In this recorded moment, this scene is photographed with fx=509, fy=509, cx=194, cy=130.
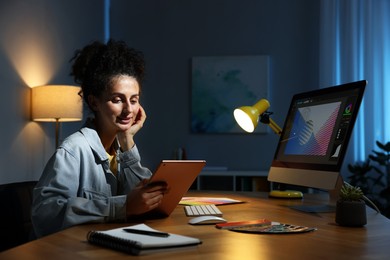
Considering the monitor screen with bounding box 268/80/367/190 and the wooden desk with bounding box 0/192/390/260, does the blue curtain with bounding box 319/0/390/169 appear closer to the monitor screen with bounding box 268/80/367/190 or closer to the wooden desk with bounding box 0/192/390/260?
the monitor screen with bounding box 268/80/367/190

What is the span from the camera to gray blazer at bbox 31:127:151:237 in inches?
56.4

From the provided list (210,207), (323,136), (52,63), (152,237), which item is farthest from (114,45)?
(52,63)

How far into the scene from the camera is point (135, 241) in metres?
1.03

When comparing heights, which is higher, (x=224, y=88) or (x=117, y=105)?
(x=224, y=88)

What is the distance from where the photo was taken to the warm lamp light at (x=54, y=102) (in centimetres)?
346

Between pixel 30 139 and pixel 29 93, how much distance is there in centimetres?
33

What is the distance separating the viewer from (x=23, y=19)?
3598mm

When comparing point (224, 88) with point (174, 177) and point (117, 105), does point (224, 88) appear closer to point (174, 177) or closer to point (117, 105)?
point (117, 105)

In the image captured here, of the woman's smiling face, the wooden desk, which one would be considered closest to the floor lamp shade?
the woman's smiling face

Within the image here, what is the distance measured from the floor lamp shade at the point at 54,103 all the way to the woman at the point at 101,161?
1.49 metres

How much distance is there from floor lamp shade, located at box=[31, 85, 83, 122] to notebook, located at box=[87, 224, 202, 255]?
7.93 ft

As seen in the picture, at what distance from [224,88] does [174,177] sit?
3.42m

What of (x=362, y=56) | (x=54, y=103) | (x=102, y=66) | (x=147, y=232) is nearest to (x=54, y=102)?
(x=54, y=103)

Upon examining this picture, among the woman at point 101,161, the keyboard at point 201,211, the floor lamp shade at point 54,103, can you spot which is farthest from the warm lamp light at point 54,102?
the keyboard at point 201,211
